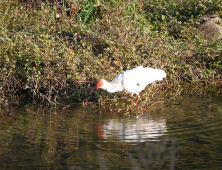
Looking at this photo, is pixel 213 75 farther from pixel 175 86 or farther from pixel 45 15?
Answer: pixel 45 15

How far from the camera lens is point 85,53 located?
342 inches

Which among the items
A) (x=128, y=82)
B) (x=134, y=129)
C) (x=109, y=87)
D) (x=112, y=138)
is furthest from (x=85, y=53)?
(x=112, y=138)

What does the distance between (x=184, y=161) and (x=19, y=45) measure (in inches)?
213

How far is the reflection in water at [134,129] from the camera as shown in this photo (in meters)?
5.91

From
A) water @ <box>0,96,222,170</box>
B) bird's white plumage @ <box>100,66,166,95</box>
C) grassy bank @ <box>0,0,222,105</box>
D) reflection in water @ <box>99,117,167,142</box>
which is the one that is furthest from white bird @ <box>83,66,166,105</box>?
reflection in water @ <box>99,117,167,142</box>

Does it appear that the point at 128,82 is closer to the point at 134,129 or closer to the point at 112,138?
the point at 134,129

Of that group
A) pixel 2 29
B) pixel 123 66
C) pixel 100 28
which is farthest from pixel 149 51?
pixel 2 29

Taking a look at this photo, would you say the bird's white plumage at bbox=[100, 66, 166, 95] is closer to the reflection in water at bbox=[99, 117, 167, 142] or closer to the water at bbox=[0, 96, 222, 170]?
the water at bbox=[0, 96, 222, 170]

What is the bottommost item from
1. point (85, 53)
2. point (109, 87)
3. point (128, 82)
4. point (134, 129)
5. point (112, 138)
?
point (112, 138)

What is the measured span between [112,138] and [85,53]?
3.34m

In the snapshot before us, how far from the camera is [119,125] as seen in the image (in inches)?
262

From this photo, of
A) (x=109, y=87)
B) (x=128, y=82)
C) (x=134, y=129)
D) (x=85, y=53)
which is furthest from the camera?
(x=85, y=53)

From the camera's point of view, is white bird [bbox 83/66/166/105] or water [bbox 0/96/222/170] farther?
white bird [bbox 83/66/166/105]

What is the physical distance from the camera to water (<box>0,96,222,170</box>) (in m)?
4.90
